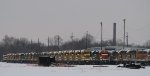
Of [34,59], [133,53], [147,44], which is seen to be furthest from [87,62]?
[147,44]

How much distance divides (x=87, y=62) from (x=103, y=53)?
4386 millimetres

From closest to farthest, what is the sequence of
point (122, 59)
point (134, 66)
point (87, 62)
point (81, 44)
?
point (134, 66) → point (122, 59) → point (87, 62) → point (81, 44)

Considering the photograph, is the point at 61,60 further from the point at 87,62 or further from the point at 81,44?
the point at 81,44

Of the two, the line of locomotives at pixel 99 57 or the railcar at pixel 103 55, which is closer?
the line of locomotives at pixel 99 57

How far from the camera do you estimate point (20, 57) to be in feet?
321

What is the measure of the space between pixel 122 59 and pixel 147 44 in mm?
133494

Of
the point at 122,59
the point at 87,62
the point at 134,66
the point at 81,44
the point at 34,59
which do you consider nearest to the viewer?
the point at 134,66

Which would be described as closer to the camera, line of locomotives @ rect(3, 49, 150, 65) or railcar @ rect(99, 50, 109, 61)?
line of locomotives @ rect(3, 49, 150, 65)

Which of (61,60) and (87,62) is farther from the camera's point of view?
(61,60)

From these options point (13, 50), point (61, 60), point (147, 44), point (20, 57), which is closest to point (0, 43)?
point (13, 50)

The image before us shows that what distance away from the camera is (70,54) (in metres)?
73.1

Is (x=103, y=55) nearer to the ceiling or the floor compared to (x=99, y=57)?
nearer to the ceiling

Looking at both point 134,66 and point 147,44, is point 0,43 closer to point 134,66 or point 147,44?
point 147,44

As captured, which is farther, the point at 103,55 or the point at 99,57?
the point at 99,57
